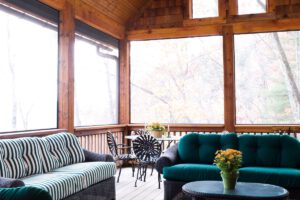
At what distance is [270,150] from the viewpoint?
15.8ft

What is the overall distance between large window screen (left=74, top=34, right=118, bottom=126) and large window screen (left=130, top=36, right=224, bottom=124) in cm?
58

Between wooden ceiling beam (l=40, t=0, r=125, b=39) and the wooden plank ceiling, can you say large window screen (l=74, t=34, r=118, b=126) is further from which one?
the wooden plank ceiling

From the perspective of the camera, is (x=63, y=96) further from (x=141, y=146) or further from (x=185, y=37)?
(x=185, y=37)

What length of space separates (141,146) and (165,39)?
132 inches

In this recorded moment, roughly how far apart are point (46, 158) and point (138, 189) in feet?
5.90

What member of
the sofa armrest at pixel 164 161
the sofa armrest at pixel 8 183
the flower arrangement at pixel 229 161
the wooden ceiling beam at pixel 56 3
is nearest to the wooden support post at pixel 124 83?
the wooden ceiling beam at pixel 56 3

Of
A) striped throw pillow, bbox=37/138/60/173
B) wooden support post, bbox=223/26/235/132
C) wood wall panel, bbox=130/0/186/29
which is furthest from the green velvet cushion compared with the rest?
wood wall panel, bbox=130/0/186/29

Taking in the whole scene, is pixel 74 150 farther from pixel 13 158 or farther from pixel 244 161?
pixel 244 161

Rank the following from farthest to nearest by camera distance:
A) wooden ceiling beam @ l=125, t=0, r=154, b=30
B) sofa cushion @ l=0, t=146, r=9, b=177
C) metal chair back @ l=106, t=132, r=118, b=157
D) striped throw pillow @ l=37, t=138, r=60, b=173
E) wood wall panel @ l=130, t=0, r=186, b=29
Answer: wooden ceiling beam @ l=125, t=0, r=154, b=30 < wood wall panel @ l=130, t=0, r=186, b=29 < metal chair back @ l=106, t=132, r=118, b=157 < striped throw pillow @ l=37, t=138, r=60, b=173 < sofa cushion @ l=0, t=146, r=9, b=177

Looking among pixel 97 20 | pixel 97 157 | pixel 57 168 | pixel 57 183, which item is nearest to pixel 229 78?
pixel 97 20

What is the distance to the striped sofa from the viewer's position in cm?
374

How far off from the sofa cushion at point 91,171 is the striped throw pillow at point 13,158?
486mm

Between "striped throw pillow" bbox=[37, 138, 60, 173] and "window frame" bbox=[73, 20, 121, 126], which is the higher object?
"window frame" bbox=[73, 20, 121, 126]

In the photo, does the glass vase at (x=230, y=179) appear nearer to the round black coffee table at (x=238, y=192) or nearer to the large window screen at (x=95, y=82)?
the round black coffee table at (x=238, y=192)
